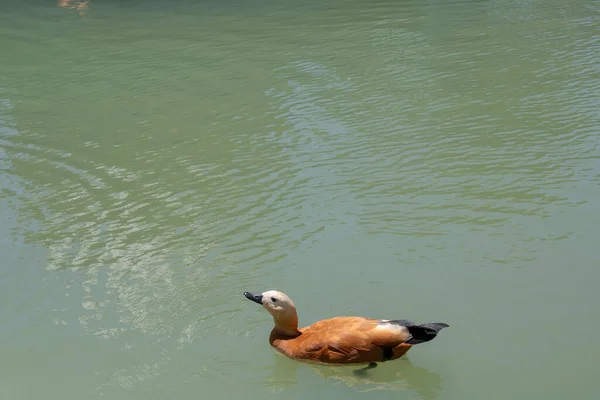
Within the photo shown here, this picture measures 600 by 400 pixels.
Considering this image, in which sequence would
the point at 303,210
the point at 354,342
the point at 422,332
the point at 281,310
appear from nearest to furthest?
the point at 422,332 → the point at 354,342 → the point at 281,310 → the point at 303,210

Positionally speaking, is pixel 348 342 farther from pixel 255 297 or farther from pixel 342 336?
pixel 255 297

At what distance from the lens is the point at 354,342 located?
5.17 metres

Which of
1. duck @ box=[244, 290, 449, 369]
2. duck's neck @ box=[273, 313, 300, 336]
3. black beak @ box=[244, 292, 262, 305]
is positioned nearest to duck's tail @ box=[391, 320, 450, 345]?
duck @ box=[244, 290, 449, 369]

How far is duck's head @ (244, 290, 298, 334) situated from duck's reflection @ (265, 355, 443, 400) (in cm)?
21

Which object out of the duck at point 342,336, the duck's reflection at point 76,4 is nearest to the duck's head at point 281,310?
the duck at point 342,336

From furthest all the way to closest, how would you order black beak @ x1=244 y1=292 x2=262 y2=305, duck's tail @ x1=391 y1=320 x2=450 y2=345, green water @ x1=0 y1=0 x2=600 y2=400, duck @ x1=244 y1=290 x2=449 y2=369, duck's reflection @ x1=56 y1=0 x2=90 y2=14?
duck's reflection @ x1=56 y1=0 x2=90 y2=14
black beak @ x1=244 y1=292 x2=262 y2=305
green water @ x1=0 y1=0 x2=600 y2=400
duck @ x1=244 y1=290 x2=449 y2=369
duck's tail @ x1=391 y1=320 x2=450 y2=345

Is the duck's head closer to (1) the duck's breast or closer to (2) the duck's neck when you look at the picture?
(2) the duck's neck

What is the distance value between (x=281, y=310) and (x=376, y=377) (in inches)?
28.0

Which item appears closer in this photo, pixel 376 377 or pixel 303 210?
pixel 376 377

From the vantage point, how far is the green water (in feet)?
17.7

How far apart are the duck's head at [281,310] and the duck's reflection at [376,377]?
21 centimetres

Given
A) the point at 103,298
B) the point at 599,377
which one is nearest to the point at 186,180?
the point at 103,298

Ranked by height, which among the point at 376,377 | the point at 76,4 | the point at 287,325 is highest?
the point at 76,4

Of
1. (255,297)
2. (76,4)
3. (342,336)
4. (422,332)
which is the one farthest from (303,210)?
(76,4)
